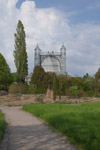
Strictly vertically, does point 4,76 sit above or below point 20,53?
below

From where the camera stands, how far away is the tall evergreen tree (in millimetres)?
56156

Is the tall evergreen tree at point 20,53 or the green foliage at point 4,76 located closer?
the green foliage at point 4,76

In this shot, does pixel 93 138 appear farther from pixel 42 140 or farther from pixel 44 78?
pixel 44 78

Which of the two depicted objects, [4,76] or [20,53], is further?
[20,53]

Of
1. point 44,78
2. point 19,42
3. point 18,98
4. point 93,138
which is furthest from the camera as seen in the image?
point 19,42

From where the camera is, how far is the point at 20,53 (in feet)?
187

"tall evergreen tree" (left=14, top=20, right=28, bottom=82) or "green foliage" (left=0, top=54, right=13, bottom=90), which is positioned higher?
"tall evergreen tree" (left=14, top=20, right=28, bottom=82)

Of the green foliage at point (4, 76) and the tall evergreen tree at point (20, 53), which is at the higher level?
the tall evergreen tree at point (20, 53)

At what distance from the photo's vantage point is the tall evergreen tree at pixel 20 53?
56.2m

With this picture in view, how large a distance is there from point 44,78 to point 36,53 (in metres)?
24.6

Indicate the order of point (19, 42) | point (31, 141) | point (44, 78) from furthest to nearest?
point (19, 42) < point (44, 78) < point (31, 141)

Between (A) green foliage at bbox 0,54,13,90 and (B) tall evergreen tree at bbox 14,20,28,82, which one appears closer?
(A) green foliage at bbox 0,54,13,90

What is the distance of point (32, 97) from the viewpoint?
4166cm

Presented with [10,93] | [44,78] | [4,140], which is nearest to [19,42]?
[44,78]
